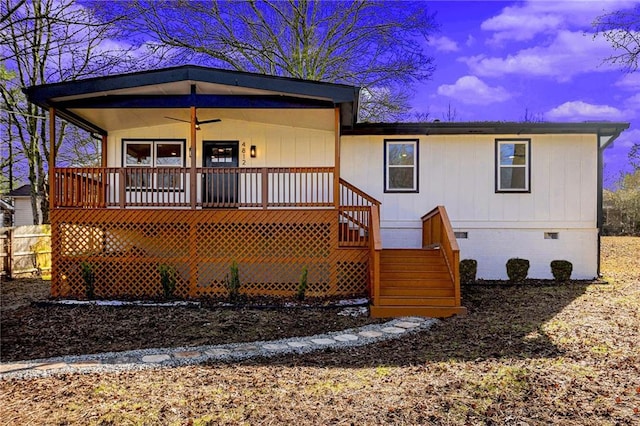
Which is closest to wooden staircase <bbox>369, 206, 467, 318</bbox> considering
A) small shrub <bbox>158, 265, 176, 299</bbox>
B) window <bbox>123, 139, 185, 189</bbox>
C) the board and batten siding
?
the board and batten siding

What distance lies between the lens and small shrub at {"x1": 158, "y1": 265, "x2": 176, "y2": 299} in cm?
868

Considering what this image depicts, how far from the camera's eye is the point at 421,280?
7.92 m

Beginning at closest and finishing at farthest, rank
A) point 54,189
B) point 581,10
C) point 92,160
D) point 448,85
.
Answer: point 54,189, point 581,10, point 92,160, point 448,85

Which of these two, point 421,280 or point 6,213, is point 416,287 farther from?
point 6,213

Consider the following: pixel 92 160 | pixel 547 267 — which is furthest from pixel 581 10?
pixel 92 160

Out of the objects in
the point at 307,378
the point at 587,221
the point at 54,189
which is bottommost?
the point at 307,378

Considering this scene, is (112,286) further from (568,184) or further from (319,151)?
(568,184)

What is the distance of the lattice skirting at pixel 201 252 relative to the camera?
349 inches

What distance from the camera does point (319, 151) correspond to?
35.8 ft

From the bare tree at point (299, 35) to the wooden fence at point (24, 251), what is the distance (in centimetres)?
784

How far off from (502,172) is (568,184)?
156 cm

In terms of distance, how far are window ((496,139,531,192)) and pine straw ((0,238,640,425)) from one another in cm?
513

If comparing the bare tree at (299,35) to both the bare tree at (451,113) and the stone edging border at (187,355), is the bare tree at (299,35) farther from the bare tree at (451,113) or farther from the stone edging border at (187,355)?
the stone edging border at (187,355)

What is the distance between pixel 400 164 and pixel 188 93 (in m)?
5.15
